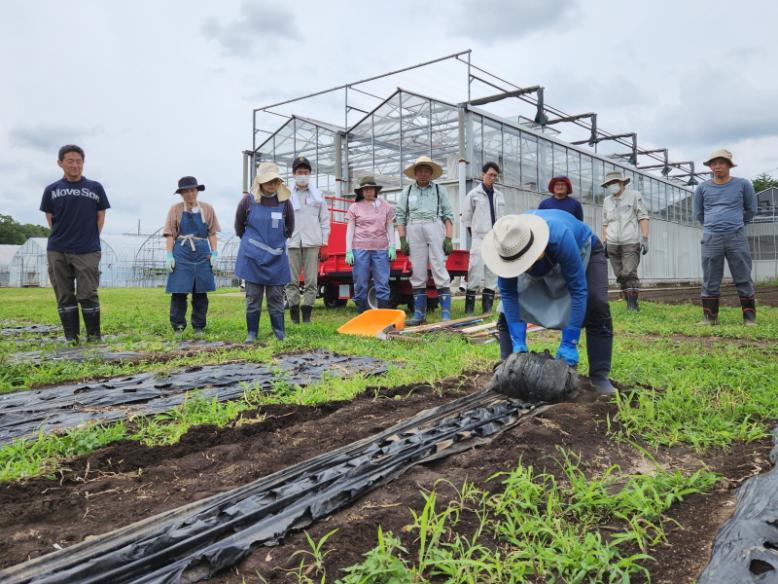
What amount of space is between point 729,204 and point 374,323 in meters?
3.87

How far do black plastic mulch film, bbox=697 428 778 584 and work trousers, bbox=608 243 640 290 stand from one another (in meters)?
6.21

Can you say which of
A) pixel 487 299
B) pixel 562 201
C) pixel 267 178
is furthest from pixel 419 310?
pixel 267 178

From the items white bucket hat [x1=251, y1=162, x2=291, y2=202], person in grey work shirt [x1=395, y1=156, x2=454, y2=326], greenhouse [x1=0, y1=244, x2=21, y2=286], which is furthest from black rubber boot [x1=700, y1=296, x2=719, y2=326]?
greenhouse [x1=0, y1=244, x2=21, y2=286]

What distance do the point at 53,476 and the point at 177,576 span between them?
0.99 m

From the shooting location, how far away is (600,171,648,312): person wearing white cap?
7520 mm

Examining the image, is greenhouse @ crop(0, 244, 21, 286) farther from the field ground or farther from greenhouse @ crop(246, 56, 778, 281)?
the field ground

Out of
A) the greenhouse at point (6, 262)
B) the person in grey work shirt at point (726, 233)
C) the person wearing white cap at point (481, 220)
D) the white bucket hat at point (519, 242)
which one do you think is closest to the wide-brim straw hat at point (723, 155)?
the person in grey work shirt at point (726, 233)

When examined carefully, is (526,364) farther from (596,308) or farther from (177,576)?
(177,576)

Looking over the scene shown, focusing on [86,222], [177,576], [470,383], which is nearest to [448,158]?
[86,222]

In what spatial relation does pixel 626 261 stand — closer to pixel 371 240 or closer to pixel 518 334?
pixel 371 240

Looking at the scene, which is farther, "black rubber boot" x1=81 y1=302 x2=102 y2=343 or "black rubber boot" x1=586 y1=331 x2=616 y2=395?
"black rubber boot" x1=81 y1=302 x2=102 y2=343

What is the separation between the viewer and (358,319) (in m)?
6.03

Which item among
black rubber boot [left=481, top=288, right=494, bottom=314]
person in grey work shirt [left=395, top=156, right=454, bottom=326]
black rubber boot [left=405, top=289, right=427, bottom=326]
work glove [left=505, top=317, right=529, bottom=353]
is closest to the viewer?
work glove [left=505, top=317, right=529, bottom=353]

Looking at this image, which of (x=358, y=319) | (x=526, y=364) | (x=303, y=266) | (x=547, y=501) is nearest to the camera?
(x=547, y=501)
